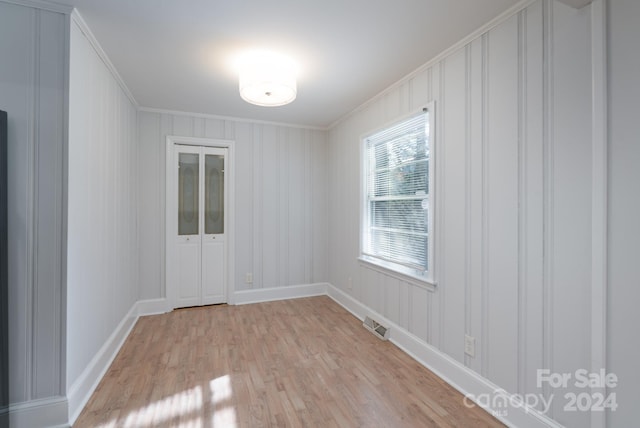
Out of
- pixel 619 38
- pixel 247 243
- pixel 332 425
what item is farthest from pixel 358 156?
pixel 332 425

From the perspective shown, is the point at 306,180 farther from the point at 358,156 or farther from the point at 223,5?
the point at 223,5

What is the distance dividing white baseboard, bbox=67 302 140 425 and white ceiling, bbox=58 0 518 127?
241 cm

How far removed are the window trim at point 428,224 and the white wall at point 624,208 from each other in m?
1.12

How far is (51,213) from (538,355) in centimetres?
300

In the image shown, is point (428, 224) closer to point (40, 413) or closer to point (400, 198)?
point (400, 198)

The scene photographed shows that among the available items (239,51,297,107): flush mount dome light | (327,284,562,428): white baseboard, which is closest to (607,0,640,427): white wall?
(327,284,562,428): white baseboard

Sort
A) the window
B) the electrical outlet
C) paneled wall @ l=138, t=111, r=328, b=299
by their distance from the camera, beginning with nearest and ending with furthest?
1. the electrical outlet
2. the window
3. paneled wall @ l=138, t=111, r=328, b=299

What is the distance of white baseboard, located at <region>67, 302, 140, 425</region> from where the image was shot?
5.94 feet

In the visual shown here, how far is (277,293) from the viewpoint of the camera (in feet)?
13.9

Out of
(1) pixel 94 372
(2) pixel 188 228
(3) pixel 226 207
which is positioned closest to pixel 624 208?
(1) pixel 94 372

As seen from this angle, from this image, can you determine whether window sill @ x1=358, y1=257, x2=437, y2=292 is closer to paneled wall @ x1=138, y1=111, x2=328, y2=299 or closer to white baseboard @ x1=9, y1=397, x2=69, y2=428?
paneled wall @ x1=138, y1=111, x2=328, y2=299

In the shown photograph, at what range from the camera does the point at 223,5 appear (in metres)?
1.78

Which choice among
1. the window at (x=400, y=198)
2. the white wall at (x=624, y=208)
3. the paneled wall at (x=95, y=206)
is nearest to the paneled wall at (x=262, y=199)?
the paneled wall at (x=95, y=206)

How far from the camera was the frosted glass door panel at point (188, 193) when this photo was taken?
3.84 metres
